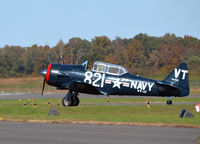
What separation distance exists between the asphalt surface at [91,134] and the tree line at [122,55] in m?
80.7

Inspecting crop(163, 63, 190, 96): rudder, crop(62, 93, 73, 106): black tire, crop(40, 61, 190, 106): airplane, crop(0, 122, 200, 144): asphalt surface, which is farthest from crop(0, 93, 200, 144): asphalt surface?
crop(163, 63, 190, 96): rudder

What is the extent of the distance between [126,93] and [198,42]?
104m

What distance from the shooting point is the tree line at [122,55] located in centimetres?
10679

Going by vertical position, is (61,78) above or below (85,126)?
above

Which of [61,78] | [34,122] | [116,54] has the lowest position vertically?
[34,122]

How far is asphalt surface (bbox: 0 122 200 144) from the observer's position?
1196 cm

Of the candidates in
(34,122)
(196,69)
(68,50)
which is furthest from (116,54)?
(34,122)

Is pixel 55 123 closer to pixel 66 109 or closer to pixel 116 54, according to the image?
pixel 66 109

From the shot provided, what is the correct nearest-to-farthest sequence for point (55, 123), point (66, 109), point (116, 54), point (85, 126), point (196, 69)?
1. point (85, 126)
2. point (55, 123)
3. point (66, 109)
4. point (196, 69)
5. point (116, 54)

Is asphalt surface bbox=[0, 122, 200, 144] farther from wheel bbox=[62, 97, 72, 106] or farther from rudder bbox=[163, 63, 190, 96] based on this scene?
rudder bbox=[163, 63, 190, 96]

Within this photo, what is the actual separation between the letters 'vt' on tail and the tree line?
67825mm

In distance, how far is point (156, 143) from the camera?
11.6 metres

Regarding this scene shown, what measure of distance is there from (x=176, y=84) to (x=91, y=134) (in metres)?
14.5

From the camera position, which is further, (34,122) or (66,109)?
(66,109)
